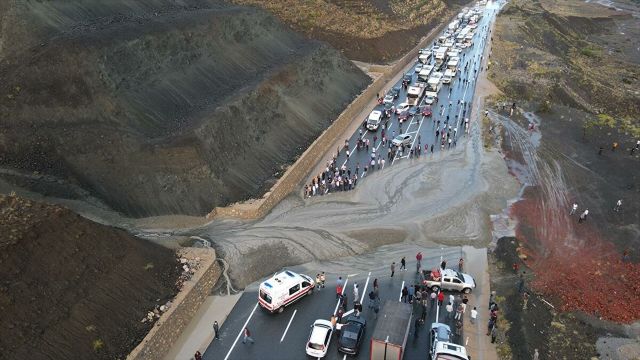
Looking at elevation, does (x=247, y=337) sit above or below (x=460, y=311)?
below

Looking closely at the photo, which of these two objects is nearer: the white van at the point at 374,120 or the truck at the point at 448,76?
the white van at the point at 374,120

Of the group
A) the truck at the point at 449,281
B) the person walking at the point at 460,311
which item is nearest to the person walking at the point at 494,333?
the person walking at the point at 460,311

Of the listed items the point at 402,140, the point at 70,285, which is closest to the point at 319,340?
the point at 70,285

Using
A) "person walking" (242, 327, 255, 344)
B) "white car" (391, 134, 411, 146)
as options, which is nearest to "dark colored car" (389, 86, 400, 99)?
"white car" (391, 134, 411, 146)

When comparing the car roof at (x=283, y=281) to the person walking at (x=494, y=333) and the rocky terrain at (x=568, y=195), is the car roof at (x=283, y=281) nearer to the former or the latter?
the person walking at (x=494, y=333)

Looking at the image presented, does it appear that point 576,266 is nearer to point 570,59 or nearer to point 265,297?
point 265,297

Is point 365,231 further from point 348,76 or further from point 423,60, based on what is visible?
point 423,60

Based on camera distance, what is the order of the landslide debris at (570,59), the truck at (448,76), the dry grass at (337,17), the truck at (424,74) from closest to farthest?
the landslide debris at (570,59)
the truck at (424,74)
the truck at (448,76)
the dry grass at (337,17)
